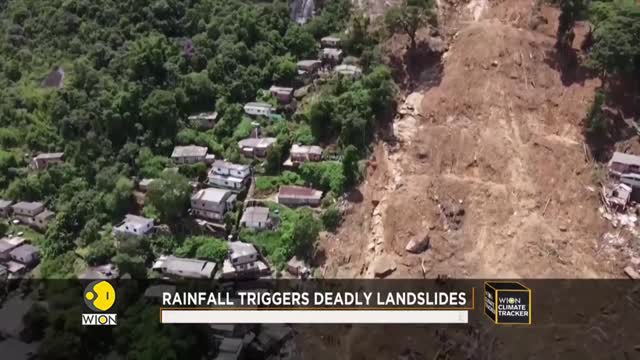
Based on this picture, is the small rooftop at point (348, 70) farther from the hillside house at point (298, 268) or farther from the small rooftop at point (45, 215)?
the small rooftop at point (45, 215)

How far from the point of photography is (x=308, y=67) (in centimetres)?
3344

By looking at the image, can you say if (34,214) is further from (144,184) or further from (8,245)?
(144,184)

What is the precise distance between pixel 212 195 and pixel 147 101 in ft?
23.2

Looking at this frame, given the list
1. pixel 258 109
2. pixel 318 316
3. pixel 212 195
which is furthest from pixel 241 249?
pixel 258 109

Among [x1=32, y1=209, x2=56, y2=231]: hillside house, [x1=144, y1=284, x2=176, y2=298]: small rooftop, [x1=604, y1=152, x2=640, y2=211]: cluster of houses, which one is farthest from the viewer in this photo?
[x1=32, y1=209, x2=56, y2=231]: hillside house

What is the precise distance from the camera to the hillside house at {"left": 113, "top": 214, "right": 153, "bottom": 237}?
27281 millimetres

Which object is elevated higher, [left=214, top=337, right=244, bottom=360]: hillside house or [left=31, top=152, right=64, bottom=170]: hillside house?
[left=31, top=152, right=64, bottom=170]: hillside house

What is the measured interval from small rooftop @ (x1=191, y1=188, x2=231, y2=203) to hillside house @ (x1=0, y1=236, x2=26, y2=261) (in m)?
8.61

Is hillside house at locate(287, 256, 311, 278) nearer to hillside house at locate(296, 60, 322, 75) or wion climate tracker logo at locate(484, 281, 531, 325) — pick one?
wion climate tracker logo at locate(484, 281, 531, 325)

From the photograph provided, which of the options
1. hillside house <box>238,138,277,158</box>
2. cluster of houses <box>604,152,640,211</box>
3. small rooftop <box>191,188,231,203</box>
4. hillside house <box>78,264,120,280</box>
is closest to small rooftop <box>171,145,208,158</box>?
hillside house <box>238,138,277,158</box>

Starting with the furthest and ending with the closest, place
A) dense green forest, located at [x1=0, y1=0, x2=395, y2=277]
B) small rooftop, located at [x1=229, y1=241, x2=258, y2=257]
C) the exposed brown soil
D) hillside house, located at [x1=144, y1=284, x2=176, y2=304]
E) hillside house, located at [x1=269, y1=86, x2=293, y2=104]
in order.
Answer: hillside house, located at [x1=269, y1=86, x2=293, y2=104] < dense green forest, located at [x1=0, y1=0, x2=395, y2=277] < small rooftop, located at [x1=229, y1=241, x2=258, y2=257] < hillside house, located at [x1=144, y1=284, x2=176, y2=304] < the exposed brown soil

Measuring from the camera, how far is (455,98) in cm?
3081

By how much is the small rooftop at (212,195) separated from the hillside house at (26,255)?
7.75 m

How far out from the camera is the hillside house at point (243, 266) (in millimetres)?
25828
